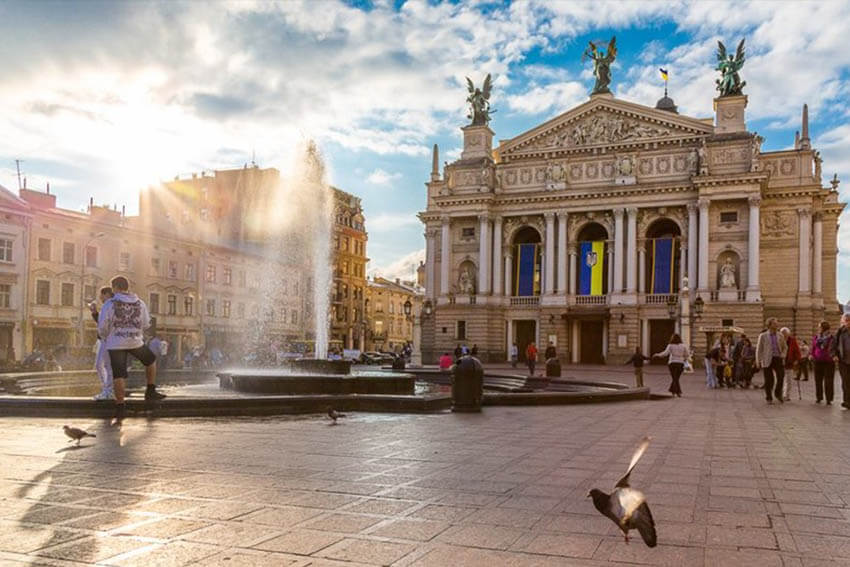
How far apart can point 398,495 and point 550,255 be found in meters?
56.1

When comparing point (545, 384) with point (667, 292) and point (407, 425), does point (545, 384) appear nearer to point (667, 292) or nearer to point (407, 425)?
point (407, 425)

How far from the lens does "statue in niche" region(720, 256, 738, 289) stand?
180ft

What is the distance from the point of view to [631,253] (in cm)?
5828

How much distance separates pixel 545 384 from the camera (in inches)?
974

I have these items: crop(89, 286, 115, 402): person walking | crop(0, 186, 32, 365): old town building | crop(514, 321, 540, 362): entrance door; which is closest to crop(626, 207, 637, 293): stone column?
crop(514, 321, 540, 362): entrance door

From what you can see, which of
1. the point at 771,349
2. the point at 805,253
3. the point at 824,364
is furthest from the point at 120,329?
the point at 805,253

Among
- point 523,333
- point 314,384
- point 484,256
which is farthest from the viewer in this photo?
point 484,256

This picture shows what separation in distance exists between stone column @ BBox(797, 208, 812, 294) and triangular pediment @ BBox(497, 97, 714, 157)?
9.19 meters

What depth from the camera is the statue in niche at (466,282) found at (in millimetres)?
64625

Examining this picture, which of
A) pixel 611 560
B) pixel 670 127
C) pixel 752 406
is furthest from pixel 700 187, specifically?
pixel 611 560

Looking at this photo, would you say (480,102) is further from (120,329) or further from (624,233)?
(120,329)

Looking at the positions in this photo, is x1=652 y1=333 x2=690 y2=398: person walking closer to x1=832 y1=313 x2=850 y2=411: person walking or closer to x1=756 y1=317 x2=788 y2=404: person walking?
x1=756 y1=317 x2=788 y2=404: person walking

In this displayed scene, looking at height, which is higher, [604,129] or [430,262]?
[604,129]

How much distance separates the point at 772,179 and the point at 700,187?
6.95m
